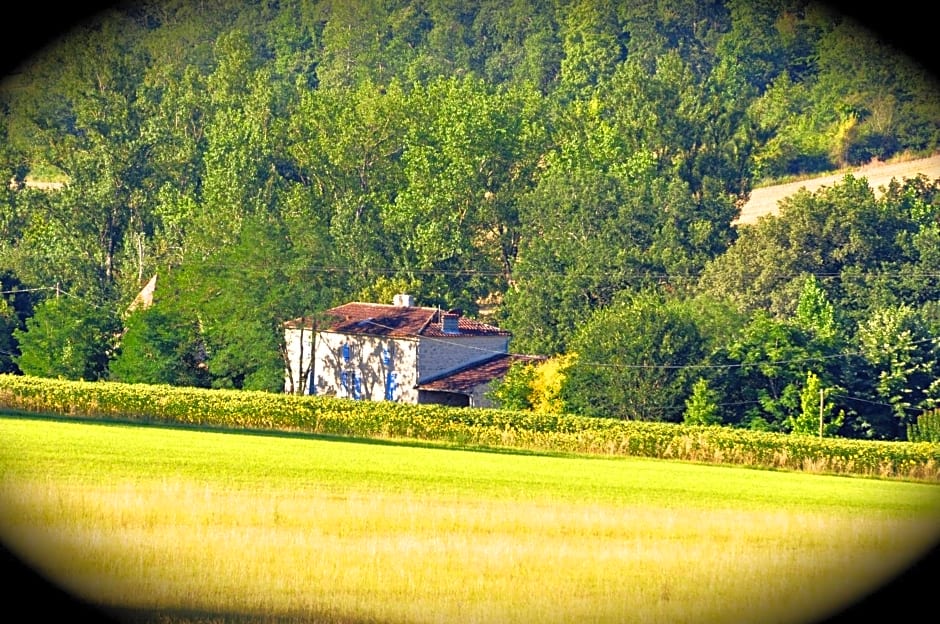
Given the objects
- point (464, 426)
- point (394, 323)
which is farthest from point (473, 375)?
point (464, 426)

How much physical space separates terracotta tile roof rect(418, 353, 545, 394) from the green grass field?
24.9m

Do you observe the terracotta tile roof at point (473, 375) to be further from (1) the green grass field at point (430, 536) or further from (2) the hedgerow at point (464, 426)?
(1) the green grass field at point (430, 536)

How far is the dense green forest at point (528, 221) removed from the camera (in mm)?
64500

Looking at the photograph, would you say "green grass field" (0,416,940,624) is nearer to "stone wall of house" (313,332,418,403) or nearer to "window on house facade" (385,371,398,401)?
"stone wall of house" (313,332,418,403)

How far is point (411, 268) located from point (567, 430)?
4003 centimetres

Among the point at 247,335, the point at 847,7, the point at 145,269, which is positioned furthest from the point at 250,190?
the point at 847,7

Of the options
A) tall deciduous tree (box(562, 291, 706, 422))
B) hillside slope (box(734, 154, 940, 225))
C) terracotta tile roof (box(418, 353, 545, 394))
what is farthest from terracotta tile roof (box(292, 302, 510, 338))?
hillside slope (box(734, 154, 940, 225))

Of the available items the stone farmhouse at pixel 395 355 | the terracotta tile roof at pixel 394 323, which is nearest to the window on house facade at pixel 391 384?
the stone farmhouse at pixel 395 355

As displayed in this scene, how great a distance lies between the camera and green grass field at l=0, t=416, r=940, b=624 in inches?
897

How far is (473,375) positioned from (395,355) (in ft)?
14.6

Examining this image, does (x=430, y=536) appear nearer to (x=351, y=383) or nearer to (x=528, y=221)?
(x=351, y=383)

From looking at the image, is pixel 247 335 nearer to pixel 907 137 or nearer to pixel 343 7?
pixel 907 137

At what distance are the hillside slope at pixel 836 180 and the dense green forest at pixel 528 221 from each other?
6.08ft

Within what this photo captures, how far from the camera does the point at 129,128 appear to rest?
10406 centimetres
